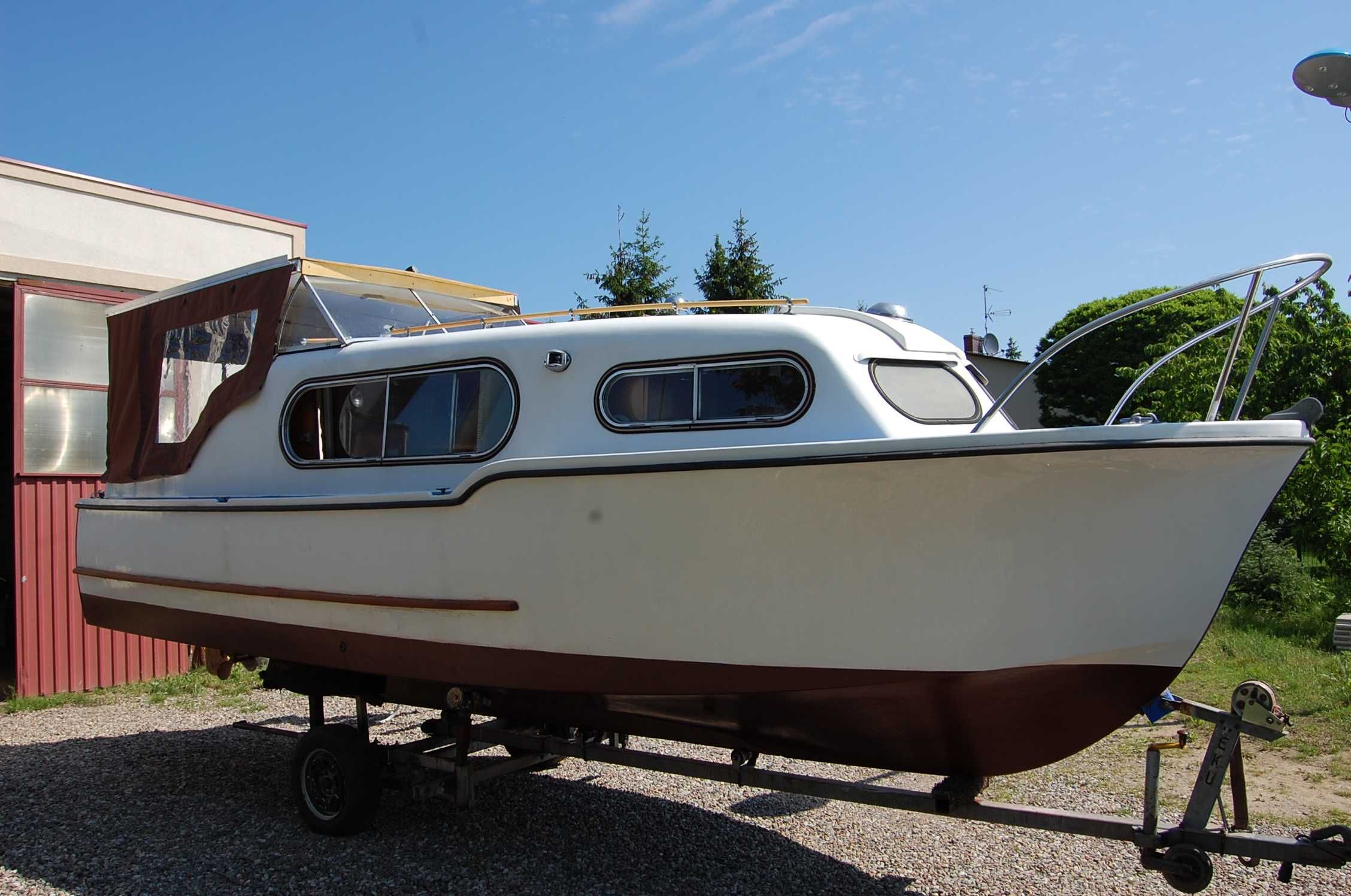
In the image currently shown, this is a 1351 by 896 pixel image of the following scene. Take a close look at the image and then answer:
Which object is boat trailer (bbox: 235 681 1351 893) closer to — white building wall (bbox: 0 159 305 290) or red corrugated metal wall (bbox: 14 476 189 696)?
red corrugated metal wall (bbox: 14 476 189 696)

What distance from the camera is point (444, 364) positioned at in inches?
184

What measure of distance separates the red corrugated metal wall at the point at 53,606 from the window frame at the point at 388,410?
4.42 m

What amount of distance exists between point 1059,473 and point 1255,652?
6.31 m

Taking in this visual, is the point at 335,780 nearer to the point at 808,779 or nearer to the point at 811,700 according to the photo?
the point at 808,779

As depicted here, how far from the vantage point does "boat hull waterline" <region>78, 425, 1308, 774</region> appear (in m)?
3.33

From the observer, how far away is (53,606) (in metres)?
8.45

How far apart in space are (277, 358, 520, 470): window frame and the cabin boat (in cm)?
1

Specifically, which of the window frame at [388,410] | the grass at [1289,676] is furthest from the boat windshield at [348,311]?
the grass at [1289,676]

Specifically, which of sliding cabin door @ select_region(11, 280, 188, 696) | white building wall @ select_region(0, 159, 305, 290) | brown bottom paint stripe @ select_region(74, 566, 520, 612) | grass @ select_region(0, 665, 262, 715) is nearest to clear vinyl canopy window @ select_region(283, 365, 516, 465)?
brown bottom paint stripe @ select_region(74, 566, 520, 612)

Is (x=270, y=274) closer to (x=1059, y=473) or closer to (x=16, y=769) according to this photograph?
(x=16, y=769)

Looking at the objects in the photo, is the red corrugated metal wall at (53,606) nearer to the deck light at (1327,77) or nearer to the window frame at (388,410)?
the window frame at (388,410)

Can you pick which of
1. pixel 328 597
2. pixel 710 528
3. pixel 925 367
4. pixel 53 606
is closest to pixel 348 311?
pixel 328 597

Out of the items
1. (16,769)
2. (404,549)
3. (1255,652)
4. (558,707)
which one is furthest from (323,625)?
(1255,652)

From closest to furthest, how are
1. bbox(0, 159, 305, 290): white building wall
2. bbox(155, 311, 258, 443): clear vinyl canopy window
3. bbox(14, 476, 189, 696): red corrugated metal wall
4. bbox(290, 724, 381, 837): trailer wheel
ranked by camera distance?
bbox(290, 724, 381, 837): trailer wheel, bbox(155, 311, 258, 443): clear vinyl canopy window, bbox(14, 476, 189, 696): red corrugated metal wall, bbox(0, 159, 305, 290): white building wall
